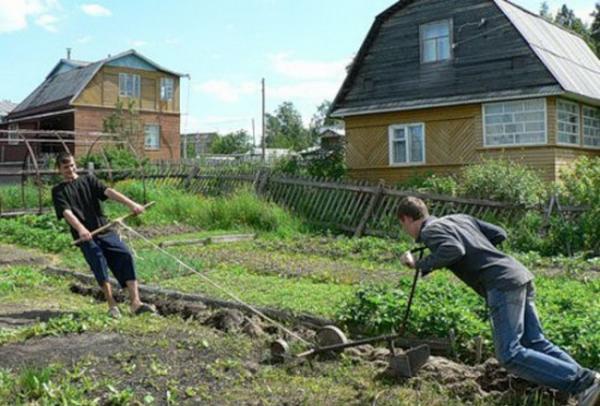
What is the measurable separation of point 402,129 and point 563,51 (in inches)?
246

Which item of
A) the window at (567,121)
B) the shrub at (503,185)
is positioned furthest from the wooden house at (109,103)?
the shrub at (503,185)

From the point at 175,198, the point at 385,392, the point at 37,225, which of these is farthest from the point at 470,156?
the point at 385,392

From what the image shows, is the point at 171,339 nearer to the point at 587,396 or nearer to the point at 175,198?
the point at 587,396

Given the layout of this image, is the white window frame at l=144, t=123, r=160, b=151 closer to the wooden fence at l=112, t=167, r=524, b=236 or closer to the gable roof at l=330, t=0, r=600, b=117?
the gable roof at l=330, t=0, r=600, b=117

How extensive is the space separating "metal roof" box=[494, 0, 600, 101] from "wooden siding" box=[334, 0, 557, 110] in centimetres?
31

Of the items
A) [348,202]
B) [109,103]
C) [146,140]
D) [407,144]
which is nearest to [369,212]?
[348,202]

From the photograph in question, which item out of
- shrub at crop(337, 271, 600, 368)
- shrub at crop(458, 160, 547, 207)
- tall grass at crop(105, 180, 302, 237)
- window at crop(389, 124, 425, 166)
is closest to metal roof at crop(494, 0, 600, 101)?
window at crop(389, 124, 425, 166)

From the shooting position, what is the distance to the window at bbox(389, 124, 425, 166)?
22.9 m

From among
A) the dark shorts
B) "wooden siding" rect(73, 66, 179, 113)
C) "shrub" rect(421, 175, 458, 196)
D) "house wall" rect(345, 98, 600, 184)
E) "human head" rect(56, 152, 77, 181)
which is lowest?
the dark shorts

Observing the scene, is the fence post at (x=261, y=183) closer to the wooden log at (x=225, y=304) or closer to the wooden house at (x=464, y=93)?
the wooden house at (x=464, y=93)

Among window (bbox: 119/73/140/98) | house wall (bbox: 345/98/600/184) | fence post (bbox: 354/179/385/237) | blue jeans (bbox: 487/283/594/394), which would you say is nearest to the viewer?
blue jeans (bbox: 487/283/594/394)

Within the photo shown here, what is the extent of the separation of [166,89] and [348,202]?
31.6 metres

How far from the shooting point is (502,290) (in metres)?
4.35

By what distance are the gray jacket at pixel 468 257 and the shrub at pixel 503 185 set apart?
9715 millimetres
